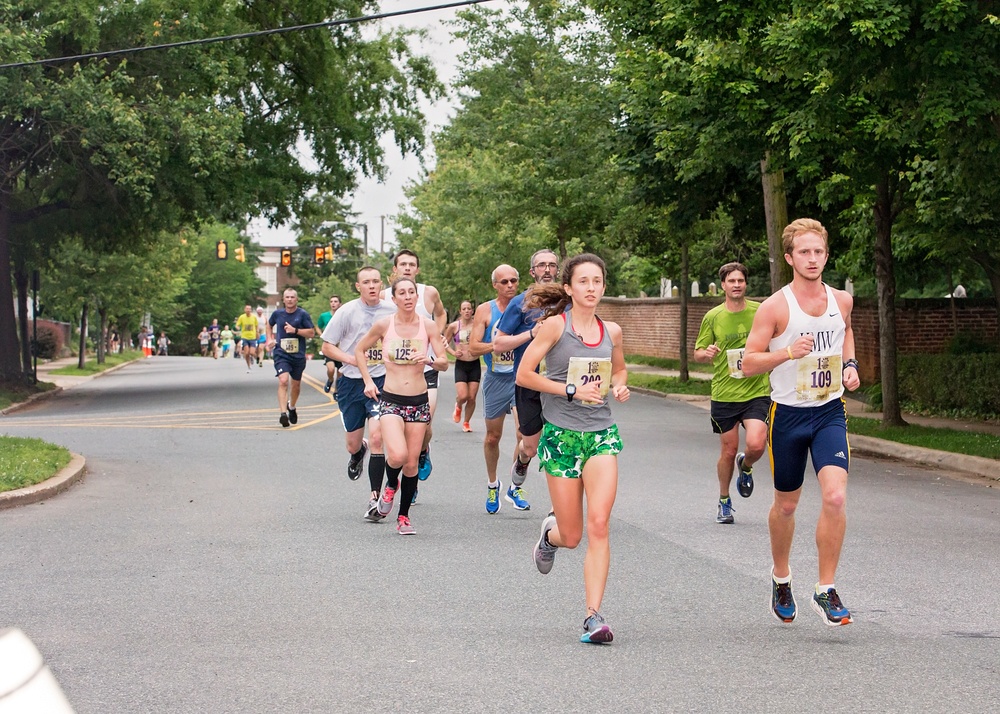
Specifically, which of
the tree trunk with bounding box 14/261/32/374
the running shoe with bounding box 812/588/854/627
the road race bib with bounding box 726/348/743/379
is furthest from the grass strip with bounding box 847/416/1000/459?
the tree trunk with bounding box 14/261/32/374

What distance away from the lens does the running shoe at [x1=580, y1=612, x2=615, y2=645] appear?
6.30m

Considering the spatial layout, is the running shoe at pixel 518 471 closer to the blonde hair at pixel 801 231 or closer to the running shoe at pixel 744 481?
the running shoe at pixel 744 481

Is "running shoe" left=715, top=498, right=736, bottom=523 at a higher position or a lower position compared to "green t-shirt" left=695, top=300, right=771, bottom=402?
lower

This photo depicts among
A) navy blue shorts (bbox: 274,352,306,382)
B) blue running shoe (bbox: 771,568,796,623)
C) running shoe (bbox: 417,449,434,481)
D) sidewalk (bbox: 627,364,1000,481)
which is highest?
navy blue shorts (bbox: 274,352,306,382)

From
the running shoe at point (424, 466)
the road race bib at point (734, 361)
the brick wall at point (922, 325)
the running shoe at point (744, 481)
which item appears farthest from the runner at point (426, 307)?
the brick wall at point (922, 325)

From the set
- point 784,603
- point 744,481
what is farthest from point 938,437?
point 784,603

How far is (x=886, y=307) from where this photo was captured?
63.0 feet

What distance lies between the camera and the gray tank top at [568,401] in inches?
265

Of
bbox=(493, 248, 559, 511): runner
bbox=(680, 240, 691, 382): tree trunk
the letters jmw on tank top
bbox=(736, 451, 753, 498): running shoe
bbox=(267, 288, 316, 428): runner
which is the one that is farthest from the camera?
bbox=(680, 240, 691, 382): tree trunk

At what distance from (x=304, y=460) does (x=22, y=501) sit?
4.10 metres

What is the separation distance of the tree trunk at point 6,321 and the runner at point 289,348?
43.0 feet

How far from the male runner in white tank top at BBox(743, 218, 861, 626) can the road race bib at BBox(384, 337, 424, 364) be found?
365 centimetres

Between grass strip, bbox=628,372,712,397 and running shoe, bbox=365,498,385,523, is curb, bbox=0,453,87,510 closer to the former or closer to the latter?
running shoe, bbox=365,498,385,523

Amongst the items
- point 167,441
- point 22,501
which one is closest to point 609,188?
point 167,441
